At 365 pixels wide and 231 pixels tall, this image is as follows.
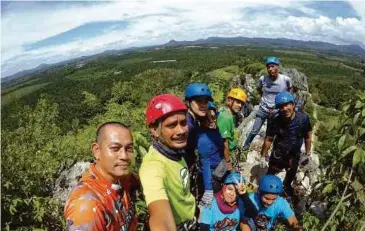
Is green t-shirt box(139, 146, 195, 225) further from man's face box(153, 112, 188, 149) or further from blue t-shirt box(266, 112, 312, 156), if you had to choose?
blue t-shirt box(266, 112, 312, 156)

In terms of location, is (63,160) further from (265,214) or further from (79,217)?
(79,217)

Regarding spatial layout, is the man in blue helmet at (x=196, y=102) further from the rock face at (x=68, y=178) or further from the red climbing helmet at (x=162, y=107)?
the rock face at (x=68, y=178)

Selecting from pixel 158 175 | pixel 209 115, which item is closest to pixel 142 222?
pixel 209 115

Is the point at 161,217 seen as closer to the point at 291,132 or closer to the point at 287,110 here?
the point at 287,110

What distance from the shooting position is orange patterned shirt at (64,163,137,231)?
6.55 feet

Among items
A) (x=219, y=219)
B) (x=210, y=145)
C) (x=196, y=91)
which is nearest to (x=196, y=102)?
(x=196, y=91)

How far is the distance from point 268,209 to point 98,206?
3234 millimetres

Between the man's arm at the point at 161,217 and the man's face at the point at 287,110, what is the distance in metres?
3.87

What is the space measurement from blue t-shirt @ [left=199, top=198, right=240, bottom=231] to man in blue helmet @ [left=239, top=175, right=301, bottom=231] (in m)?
0.21

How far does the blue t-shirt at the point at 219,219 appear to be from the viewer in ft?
14.5

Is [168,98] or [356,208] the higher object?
[168,98]

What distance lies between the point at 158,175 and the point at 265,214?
8.90ft

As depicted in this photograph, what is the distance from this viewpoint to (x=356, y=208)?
4.46 m

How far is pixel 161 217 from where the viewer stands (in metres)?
2.27
